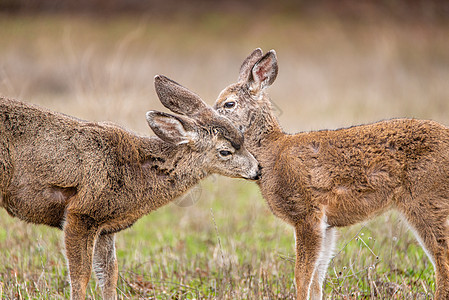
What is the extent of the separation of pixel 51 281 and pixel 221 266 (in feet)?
6.61

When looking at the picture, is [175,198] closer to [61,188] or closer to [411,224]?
[61,188]

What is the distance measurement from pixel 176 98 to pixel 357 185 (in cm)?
225

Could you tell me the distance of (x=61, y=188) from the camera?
20.5 feet

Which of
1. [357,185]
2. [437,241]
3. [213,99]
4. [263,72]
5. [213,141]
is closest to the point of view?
[437,241]

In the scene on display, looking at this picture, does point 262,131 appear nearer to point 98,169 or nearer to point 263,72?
point 263,72

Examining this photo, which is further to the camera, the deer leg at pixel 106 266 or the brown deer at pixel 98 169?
the deer leg at pixel 106 266

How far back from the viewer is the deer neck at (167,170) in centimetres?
675

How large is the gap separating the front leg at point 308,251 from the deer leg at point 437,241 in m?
0.95

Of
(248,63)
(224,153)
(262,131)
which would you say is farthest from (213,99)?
(224,153)

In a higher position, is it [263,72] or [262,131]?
[263,72]

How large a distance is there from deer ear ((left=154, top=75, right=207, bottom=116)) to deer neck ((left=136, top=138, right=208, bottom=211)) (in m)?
0.45

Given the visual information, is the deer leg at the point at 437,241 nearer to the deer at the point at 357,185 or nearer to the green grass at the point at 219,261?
the deer at the point at 357,185

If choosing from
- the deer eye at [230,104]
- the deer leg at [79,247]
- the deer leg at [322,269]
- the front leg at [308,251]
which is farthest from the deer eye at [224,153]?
the deer leg at [79,247]

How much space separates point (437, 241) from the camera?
6082mm
